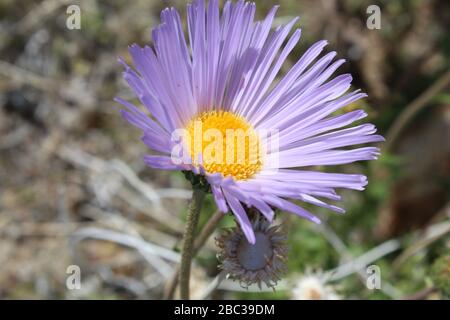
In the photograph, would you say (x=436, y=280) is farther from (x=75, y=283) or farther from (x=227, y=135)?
(x=75, y=283)

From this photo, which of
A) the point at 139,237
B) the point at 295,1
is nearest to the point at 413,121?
the point at 295,1
